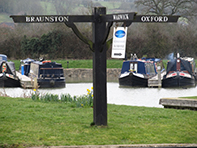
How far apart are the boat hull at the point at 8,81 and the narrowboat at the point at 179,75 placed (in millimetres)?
13648

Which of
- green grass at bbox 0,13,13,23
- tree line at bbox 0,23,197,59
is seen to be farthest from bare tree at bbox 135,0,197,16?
green grass at bbox 0,13,13,23

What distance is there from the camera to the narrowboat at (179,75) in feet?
104

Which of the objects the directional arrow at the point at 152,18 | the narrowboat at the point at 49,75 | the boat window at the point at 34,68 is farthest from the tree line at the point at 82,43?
the directional arrow at the point at 152,18

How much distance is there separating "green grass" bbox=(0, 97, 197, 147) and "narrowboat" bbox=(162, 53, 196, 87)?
66.6 ft

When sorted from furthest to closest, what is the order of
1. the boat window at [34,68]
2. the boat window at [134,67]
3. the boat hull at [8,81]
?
the boat window at [134,67], the boat window at [34,68], the boat hull at [8,81]

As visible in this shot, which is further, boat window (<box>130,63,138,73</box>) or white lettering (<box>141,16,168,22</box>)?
boat window (<box>130,63,138,73</box>)

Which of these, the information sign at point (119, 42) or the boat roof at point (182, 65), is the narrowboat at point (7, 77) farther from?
the information sign at point (119, 42)

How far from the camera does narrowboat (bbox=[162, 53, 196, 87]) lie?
31609 millimetres

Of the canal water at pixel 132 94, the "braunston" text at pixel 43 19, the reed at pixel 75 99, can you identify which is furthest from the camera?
the canal water at pixel 132 94

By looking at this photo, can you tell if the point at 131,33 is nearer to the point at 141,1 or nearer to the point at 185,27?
the point at 141,1

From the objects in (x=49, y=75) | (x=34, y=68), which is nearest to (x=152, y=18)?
(x=49, y=75)

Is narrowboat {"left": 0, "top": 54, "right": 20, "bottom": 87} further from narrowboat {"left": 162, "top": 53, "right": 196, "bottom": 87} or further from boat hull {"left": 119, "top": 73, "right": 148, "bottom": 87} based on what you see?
narrowboat {"left": 162, "top": 53, "right": 196, "bottom": 87}

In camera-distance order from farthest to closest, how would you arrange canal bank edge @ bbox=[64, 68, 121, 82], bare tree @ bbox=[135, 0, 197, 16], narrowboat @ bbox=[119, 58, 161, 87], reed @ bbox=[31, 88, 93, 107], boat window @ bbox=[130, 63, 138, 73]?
bare tree @ bbox=[135, 0, 197, 16] → canal bank edge @ bbox=[64, 68, 121, 82] → boat window @ bbox=[130, 63, 138, 73] → narrowboat @ bbox=[119, 58, 161, 87] → reed @ bbox=[31, 88, 93, 107]

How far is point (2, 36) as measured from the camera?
57062mm
